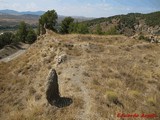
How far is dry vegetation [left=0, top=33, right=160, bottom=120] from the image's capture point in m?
22.5

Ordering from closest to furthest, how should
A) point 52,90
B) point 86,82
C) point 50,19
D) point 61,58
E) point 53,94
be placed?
point 52,90, point 53,94, point 86,82, point 61,58, point 50,19

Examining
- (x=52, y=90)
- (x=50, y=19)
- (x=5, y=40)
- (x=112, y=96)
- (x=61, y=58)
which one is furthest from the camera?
(x=5, y=40)

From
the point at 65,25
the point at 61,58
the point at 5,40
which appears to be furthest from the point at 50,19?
the point at 5,40

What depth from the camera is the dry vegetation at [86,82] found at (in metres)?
22.5

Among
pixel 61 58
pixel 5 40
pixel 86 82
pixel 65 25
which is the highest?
pixel 61 58

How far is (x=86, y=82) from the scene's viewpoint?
2806 cm

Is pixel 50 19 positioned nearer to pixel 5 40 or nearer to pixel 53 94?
pixel 5 40

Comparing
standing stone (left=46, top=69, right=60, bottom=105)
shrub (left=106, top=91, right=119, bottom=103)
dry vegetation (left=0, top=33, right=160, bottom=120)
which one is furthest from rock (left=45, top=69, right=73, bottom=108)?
shrub (left=106, top=91, right=119, bottom=103)

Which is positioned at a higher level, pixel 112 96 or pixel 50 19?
pixel 112 96

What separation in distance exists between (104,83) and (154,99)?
581cm

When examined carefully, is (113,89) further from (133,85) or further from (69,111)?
(69,111)

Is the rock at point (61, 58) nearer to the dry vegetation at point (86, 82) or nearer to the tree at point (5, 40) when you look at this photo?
the dry vegetation at point (86, 82)

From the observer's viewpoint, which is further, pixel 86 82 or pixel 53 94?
pixel 86 82

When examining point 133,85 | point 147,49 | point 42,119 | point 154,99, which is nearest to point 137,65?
point 133,85
